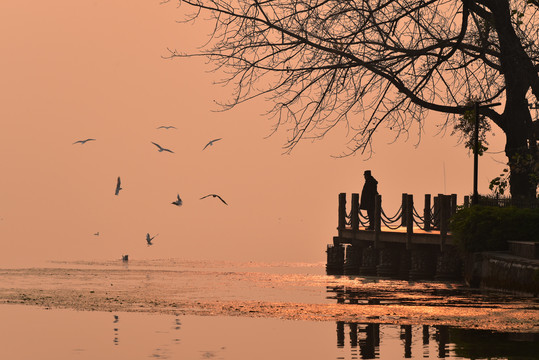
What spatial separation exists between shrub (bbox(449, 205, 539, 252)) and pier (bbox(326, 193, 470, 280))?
10.9ft

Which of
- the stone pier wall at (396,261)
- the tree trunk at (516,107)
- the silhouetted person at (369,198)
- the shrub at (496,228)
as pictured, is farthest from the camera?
the silhouetted person at (369,198)

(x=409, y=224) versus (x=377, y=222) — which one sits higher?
(x=377, y=222)

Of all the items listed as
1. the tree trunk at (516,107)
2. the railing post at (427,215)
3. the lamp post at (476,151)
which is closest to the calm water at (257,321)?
the lamp post at (476,151)

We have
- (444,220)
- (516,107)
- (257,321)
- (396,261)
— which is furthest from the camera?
(396,261)

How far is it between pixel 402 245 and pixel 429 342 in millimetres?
25206

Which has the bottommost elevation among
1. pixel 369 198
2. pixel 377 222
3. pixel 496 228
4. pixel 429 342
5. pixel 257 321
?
pixel 429 342

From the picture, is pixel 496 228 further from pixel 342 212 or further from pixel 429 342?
pixel 342 212

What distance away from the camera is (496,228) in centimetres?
3344

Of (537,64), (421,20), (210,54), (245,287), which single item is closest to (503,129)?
(537,64)

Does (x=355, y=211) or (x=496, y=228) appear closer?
(x=496, y=228)

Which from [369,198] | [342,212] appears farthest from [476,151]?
[342,212]

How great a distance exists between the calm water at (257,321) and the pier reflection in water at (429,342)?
1cm

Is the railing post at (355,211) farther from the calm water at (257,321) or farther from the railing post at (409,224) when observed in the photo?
the calm water at (257,321)

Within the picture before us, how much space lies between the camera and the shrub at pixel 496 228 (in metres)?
33.2
